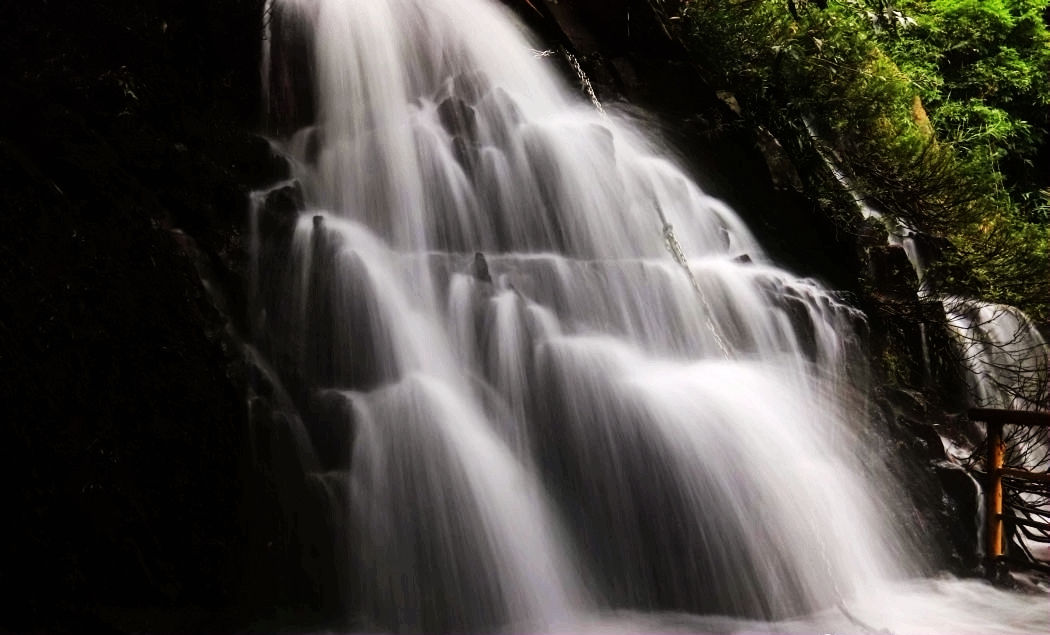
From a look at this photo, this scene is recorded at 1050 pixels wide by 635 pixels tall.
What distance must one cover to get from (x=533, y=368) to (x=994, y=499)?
266cm

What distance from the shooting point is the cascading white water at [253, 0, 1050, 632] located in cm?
320

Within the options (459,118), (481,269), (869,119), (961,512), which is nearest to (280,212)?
(481,269)

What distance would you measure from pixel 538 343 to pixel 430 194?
105 cm

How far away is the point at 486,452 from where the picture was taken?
11.1 ft

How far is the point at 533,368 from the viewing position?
12.1ft

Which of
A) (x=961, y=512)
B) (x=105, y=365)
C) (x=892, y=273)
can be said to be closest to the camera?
(x=105, y=365)

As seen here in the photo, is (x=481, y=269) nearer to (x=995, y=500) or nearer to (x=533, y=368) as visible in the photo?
(x=533, y=368)

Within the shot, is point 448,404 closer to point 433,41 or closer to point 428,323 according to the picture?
point 428,323

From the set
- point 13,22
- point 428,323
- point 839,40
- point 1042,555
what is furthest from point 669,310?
point 839,40

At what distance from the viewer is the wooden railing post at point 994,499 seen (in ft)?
14.1

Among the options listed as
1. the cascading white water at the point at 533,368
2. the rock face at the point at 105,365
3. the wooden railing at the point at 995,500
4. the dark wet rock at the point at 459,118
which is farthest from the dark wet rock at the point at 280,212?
the wooden railing at the point at 995,500

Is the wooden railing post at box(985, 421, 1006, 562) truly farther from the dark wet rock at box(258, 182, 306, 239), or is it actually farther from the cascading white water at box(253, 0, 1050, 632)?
the dark wet rock at box(258, 182, 306, 239)

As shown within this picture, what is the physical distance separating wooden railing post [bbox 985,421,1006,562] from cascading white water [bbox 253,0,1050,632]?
54cm

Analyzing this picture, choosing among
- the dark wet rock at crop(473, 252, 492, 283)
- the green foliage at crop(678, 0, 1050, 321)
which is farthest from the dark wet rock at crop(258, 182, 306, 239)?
the green foliage at crop(678, 0, 1050, 321)
